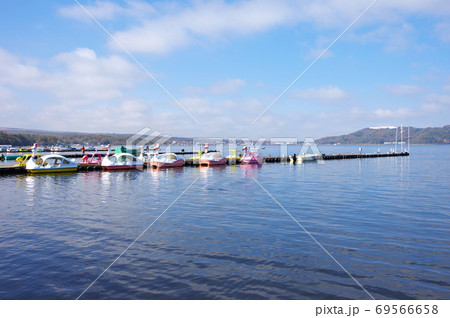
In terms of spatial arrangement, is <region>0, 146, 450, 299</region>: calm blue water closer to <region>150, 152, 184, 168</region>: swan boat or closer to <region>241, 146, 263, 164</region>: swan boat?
<region>150, 152, 184, 168</region>: swan boat

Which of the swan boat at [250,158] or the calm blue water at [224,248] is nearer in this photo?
the calm blue water at [224,248]

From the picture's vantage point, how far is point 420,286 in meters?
10.1

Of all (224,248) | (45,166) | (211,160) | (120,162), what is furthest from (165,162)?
(224,248)

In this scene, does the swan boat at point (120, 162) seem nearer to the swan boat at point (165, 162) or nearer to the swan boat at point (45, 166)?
the swan boat at point (165, 162)

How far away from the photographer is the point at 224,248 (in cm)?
1390

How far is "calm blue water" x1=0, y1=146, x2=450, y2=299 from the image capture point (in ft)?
32.4

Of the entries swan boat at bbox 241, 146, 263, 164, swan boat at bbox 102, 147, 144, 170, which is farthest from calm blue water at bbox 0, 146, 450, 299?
swan boat at bbox 241, 146, 263, 164

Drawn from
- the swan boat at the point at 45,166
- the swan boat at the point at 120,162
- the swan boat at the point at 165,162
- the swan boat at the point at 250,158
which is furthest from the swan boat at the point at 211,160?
the swan boat at the point at 45,166

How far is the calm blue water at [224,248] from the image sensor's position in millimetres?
9891

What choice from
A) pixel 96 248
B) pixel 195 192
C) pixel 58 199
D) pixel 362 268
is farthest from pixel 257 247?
pixel 58 199

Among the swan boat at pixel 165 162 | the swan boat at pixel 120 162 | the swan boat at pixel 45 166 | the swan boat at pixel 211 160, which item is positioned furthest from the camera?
the swan boat at pixel 211 160

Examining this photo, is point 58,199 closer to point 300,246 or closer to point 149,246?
point 149,246

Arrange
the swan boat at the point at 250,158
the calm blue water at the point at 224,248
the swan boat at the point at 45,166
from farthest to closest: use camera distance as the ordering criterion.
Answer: the swan boat at the point at 250,158, the swan boat at the point at 45,166, the calm blue water at the point at 224,248
